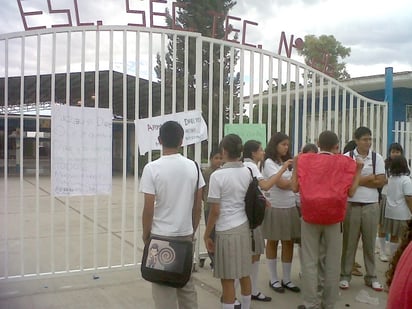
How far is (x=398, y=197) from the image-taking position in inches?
205

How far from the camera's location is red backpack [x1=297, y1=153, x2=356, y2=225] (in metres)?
3.74

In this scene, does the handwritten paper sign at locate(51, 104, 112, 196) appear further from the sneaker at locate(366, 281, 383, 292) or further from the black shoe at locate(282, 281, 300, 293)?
the sneaker at locate(366, 281, 383, 292)

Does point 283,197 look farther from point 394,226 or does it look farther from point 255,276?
point 394,226

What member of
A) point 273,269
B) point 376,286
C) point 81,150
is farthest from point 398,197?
point 81,150

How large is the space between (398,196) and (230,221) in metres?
2.74

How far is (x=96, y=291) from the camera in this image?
4410 millimetres

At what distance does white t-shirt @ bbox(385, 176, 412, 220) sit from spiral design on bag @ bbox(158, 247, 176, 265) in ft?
11.0

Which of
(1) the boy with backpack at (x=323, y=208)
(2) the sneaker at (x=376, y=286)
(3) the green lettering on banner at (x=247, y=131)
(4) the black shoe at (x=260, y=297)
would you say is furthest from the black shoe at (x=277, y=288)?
(3) the green lettering on banner at (x=247, y=131)

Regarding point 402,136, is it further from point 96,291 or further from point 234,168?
point 96,291

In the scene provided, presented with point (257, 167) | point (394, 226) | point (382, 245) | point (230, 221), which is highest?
point (257, 167)

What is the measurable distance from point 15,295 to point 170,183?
2.30 meters

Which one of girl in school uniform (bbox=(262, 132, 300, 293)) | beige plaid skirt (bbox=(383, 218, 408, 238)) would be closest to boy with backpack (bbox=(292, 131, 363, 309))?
girl in school uniform (bbox=(262, 132, 300, 293))

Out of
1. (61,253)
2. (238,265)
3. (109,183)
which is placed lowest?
(61,253)

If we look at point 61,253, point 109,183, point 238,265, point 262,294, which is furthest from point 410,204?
point 61,253
